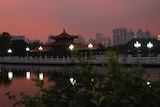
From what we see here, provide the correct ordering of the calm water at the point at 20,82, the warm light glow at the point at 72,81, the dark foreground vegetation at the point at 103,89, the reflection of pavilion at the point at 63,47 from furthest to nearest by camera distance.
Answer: the reflection of pavilion at the point at 63,47, the calm water at the point at 20,82, the warm light glow at the point at 72,81, the dark foreground vegetation at the point at 103,89

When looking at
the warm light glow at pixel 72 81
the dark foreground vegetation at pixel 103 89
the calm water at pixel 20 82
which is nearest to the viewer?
the dark foreground vegetation at pixel 103 89

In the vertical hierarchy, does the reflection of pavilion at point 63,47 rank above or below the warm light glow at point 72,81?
above

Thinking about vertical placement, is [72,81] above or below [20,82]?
above

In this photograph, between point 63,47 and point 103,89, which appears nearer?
point 103,89

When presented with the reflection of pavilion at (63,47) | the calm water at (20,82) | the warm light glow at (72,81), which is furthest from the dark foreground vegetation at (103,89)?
the reflection of pavilion at (63,47)

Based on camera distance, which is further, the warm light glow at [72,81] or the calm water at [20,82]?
the calm water at [20,82]

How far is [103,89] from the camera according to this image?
11.8 ft

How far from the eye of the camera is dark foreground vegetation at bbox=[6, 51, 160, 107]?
3.24 metres

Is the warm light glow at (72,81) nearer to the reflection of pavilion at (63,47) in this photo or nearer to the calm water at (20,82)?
the calm water at (20,82)

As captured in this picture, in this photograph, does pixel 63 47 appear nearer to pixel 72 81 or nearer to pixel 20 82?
pixel 20 82

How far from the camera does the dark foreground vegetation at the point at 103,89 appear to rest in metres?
3.24

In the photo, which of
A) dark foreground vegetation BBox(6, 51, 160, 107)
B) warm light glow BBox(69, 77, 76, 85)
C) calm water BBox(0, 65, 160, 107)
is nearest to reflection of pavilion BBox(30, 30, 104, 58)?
calm water BBox(0, 65, 160, 107)

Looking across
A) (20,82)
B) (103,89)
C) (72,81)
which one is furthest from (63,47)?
(103,89)

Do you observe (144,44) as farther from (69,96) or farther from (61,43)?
(69,96)
